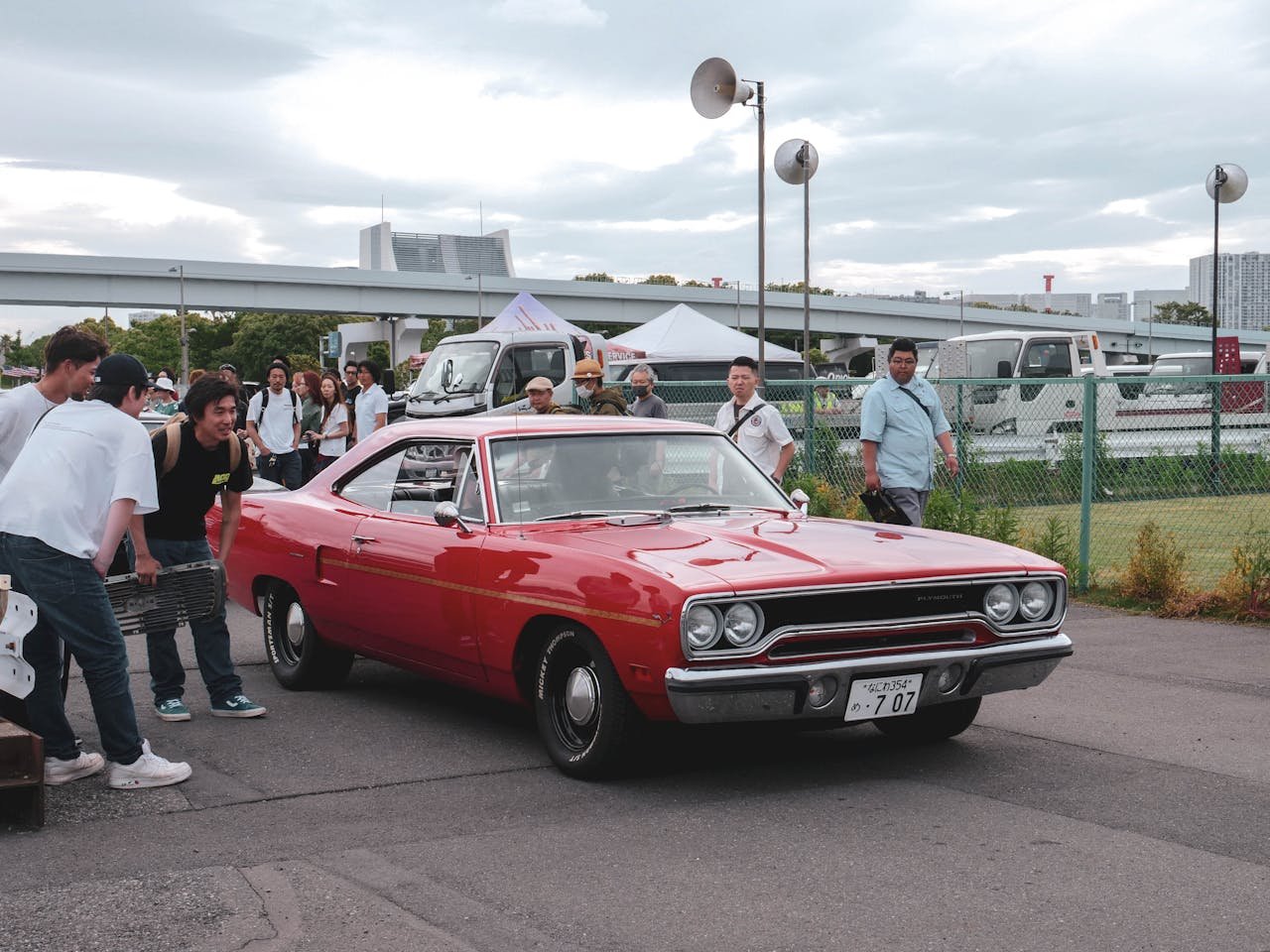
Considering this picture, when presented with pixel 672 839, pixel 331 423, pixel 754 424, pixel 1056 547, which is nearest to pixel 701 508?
pixel 672 839

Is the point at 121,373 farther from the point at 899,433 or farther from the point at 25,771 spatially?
the point at 899,433

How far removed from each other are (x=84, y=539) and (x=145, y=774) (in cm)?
95

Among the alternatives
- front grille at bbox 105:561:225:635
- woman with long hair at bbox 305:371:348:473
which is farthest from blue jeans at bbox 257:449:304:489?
front grille at bbox 105:561:225:635

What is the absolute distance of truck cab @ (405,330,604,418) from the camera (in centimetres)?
2198

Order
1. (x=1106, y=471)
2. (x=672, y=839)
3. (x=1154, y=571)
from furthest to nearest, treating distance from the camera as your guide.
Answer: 1. (x=1106, y=471)
2. (x=1154, y=571)
3. (x=672, y=839)

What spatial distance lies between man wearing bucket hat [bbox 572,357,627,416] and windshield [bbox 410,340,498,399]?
9333mm

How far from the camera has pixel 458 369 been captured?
73.8ft

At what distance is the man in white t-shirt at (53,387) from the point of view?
6258 millimetres

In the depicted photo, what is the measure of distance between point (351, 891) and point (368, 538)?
2.85 meters

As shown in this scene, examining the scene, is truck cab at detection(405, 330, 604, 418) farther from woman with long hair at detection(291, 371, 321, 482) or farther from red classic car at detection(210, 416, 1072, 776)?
red classic car at detection(210, 416, 1072, 776)

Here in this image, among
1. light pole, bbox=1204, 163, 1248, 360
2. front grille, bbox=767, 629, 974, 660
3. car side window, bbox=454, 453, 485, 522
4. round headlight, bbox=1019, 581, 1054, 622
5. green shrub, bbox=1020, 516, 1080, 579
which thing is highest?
light pole, bbox=1204, 163, 1248, 360

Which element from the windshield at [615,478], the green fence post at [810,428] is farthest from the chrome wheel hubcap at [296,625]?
the green fence post at [810,428]

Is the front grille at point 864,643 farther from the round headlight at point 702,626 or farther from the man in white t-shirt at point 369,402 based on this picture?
the man in white t-shirt at point 369,402

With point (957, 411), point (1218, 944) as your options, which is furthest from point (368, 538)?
point (957, 411)
